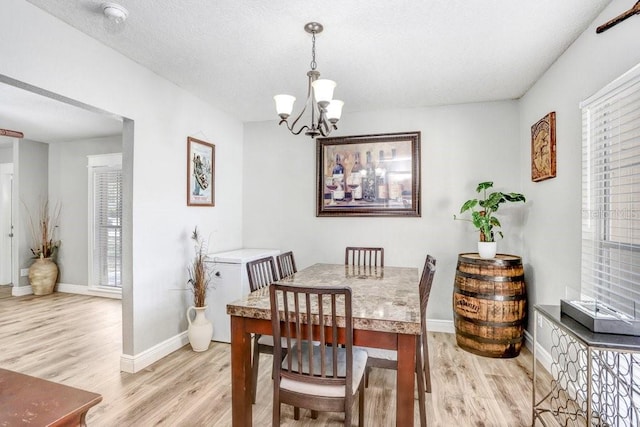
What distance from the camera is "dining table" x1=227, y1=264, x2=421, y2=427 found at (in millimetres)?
1470

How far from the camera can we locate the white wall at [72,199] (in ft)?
16.5

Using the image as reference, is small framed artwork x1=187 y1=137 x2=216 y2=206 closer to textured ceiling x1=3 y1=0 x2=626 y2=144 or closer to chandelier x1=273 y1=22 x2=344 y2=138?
textured ceiling x1=3 y1=0 x2=626 y2=144

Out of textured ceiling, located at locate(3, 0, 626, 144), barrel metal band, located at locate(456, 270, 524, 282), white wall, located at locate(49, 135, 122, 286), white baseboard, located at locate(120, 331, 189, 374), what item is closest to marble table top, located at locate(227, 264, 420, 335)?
barrel metal band, located at locate(456, 270, 524, 282)

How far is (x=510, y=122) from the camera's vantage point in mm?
3391

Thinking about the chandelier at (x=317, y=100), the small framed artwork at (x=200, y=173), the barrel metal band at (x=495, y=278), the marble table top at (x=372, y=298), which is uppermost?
the chandelier at (x=317, y=100)

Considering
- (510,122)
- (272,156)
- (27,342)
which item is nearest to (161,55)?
(272,156)

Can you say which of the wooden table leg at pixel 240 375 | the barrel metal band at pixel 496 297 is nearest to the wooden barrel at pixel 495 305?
the barrel metal band at pixel 496 297

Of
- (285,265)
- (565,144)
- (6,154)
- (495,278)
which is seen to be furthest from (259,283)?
(6,154)

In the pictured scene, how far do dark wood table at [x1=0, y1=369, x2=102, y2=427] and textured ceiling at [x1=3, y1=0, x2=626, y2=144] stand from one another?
1.92m

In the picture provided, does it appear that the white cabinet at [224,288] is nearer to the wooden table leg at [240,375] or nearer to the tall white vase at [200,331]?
the tall white vase at [200,331]

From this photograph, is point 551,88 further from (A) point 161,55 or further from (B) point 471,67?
Answer: (A) point 161,55

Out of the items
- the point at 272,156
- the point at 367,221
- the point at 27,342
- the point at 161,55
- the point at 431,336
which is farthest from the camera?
the point at 272,156

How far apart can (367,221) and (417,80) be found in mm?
1576

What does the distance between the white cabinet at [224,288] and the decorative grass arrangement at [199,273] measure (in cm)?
8
